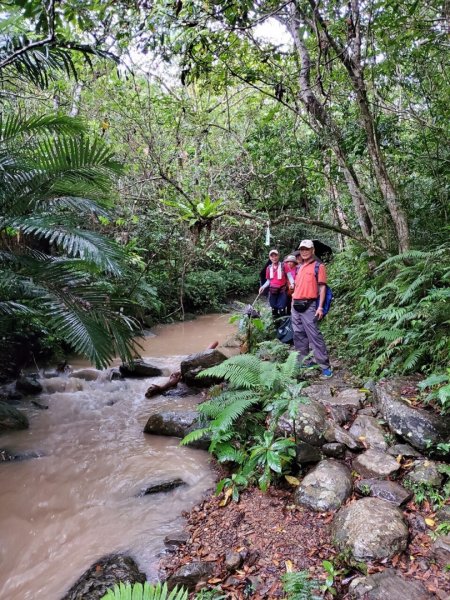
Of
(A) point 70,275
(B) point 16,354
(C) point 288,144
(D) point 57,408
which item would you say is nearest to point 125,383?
(D) point 57,408

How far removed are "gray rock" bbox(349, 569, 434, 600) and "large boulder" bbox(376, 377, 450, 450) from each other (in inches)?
49.5

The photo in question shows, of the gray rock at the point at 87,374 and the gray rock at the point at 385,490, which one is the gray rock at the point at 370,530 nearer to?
the gray rock at the point at 385,490

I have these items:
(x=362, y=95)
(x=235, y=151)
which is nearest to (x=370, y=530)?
(x=362, y=95)

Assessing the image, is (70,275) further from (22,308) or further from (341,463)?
(341,463)

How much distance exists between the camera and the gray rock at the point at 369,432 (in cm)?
387

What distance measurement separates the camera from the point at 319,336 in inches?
230

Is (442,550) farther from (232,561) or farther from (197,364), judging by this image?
(197,364)

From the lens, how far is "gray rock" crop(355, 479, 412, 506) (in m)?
3.19

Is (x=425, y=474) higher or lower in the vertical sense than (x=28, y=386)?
lower

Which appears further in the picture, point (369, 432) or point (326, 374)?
point (326, 374)

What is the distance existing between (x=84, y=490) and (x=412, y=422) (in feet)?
11.9

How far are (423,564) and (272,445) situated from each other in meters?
1.46

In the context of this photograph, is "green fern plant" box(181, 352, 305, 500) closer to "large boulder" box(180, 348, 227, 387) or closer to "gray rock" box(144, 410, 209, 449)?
"gray rock" box(144, 410, 209, 449)

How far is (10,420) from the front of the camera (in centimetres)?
601
